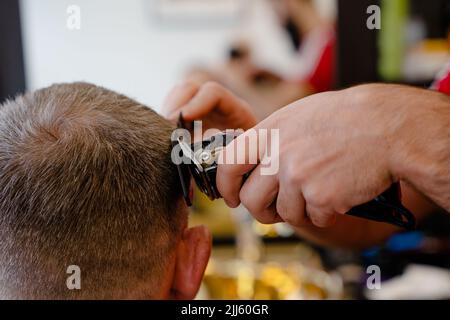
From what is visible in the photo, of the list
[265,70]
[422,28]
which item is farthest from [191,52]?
[422,28]

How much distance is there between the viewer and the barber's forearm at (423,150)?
879mm

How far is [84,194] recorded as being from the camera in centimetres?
92

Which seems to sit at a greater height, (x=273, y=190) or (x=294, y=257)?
(x=273, y=190)

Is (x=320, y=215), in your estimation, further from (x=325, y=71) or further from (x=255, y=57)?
(x=255, y=57)

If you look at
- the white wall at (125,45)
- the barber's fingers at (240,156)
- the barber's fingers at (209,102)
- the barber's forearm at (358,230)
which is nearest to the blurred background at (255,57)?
the white wall at (125,45)

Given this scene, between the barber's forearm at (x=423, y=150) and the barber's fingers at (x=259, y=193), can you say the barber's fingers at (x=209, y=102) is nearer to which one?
the barber's fingers at (x=259, y=193)

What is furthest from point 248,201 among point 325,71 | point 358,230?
point 325,71

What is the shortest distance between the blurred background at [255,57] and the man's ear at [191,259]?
114cm

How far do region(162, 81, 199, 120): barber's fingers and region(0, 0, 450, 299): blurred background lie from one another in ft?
3.72

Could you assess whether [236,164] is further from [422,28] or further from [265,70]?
[265,70]

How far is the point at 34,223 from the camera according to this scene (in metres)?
0.92

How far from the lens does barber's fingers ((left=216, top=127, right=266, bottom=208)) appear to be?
913 millimetres

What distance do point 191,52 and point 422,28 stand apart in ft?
4.46

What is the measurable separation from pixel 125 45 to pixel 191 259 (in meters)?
2.37
